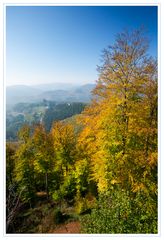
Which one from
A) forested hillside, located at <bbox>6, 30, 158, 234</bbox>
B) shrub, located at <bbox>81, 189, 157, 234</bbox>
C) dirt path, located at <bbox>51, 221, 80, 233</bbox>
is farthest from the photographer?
dirt path, located at <bbox>51, 221, 80, 233</bbox>

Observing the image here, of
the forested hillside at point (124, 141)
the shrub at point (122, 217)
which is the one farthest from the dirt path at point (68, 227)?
the shrub at point (122, 217)

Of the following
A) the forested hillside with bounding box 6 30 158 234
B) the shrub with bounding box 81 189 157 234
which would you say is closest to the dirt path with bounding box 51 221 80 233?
the forested hillside with bounding box 6 30 158 234

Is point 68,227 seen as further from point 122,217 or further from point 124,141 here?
point 122,217

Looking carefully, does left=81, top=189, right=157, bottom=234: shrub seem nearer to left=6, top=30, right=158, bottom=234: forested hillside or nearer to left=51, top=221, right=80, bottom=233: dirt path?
left=6, top=30, right=158, bottom=234: forested hillside

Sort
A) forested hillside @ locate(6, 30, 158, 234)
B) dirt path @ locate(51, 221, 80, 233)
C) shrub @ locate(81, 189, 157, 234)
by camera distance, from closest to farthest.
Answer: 1. shrub @ locate(81, 189, 157, 234)
2. forested hillside @ locate(6, 30, 158, 234)
3. dirt path @ locate(51, 221, 80, 233)

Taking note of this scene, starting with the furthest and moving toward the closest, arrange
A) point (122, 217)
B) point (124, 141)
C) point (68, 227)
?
point (68, 227) < point (124, 141) < point (122, 217)

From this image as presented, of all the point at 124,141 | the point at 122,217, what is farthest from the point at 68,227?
the point at 122,217

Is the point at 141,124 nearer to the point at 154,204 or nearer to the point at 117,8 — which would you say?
the point at 154,204

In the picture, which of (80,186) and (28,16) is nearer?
(28,16)

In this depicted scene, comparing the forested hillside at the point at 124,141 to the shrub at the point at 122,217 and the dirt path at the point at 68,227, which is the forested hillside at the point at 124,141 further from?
the dirt path at the point at 68,227

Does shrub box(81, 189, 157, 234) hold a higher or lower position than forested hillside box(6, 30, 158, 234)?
lower
